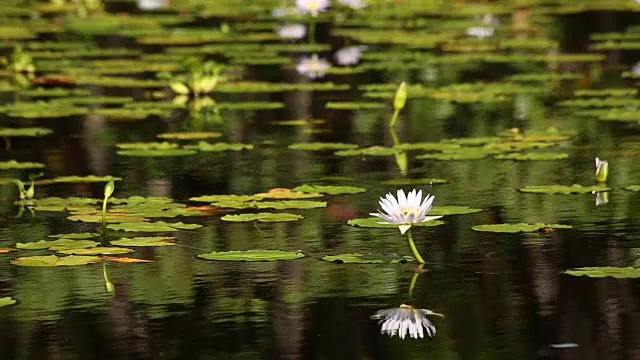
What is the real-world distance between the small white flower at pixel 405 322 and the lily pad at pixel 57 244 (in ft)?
3.52

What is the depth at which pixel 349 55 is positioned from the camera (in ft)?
34.5

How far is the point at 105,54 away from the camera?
10711mm

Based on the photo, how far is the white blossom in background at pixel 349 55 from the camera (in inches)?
400

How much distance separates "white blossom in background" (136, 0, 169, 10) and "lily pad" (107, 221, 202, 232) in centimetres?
1078

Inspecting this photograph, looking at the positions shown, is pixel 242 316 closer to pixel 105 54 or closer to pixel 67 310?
pixel 67 310

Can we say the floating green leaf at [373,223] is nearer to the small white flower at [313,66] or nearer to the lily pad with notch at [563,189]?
the lily pad with notch at [563,189]

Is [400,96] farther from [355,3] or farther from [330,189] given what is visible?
[355,3]

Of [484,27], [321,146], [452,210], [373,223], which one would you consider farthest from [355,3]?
[373,223]

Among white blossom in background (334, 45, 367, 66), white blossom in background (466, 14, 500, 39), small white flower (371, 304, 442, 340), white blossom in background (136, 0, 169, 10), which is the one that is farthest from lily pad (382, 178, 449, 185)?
white blossom in background (136, 0, 169, 10)

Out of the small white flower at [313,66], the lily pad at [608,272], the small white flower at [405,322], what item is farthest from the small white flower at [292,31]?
the small white flower at [405,322]

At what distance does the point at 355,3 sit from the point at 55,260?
369 inches

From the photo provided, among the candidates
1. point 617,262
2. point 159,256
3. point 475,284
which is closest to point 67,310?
point 159,256

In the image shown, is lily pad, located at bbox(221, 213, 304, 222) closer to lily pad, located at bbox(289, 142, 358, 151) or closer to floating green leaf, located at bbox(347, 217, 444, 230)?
floating green leaf, located at bbox(347, 217, 444, 230)

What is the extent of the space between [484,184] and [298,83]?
3.43m
